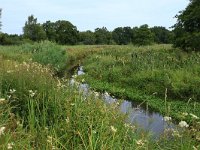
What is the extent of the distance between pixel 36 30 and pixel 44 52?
44.2m

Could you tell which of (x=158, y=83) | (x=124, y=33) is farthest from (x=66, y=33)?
(x=158, y=83)

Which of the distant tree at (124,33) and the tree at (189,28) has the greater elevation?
the tree at (189,28)

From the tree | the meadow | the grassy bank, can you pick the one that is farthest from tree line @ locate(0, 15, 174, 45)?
the meadow

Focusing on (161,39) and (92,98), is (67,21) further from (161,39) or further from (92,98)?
(92,98)

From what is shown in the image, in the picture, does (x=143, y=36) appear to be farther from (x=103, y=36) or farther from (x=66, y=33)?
(x=103, y=36)

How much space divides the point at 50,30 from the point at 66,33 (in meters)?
3.78

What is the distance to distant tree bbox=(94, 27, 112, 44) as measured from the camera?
92.6 m

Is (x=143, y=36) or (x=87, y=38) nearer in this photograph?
(x=143, y=36)

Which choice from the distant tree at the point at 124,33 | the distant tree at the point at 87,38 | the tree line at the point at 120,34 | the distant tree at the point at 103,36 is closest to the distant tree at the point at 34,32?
the tree line at the point at 120,34

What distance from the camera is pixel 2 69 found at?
888 centimetres

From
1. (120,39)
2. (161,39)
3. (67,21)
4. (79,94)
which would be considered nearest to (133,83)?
(79,94)

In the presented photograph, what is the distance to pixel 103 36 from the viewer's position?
307ft

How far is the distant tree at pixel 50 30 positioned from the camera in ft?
267

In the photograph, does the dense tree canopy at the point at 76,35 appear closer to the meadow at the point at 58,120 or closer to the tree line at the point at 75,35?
the tree line at the point at 75,35
